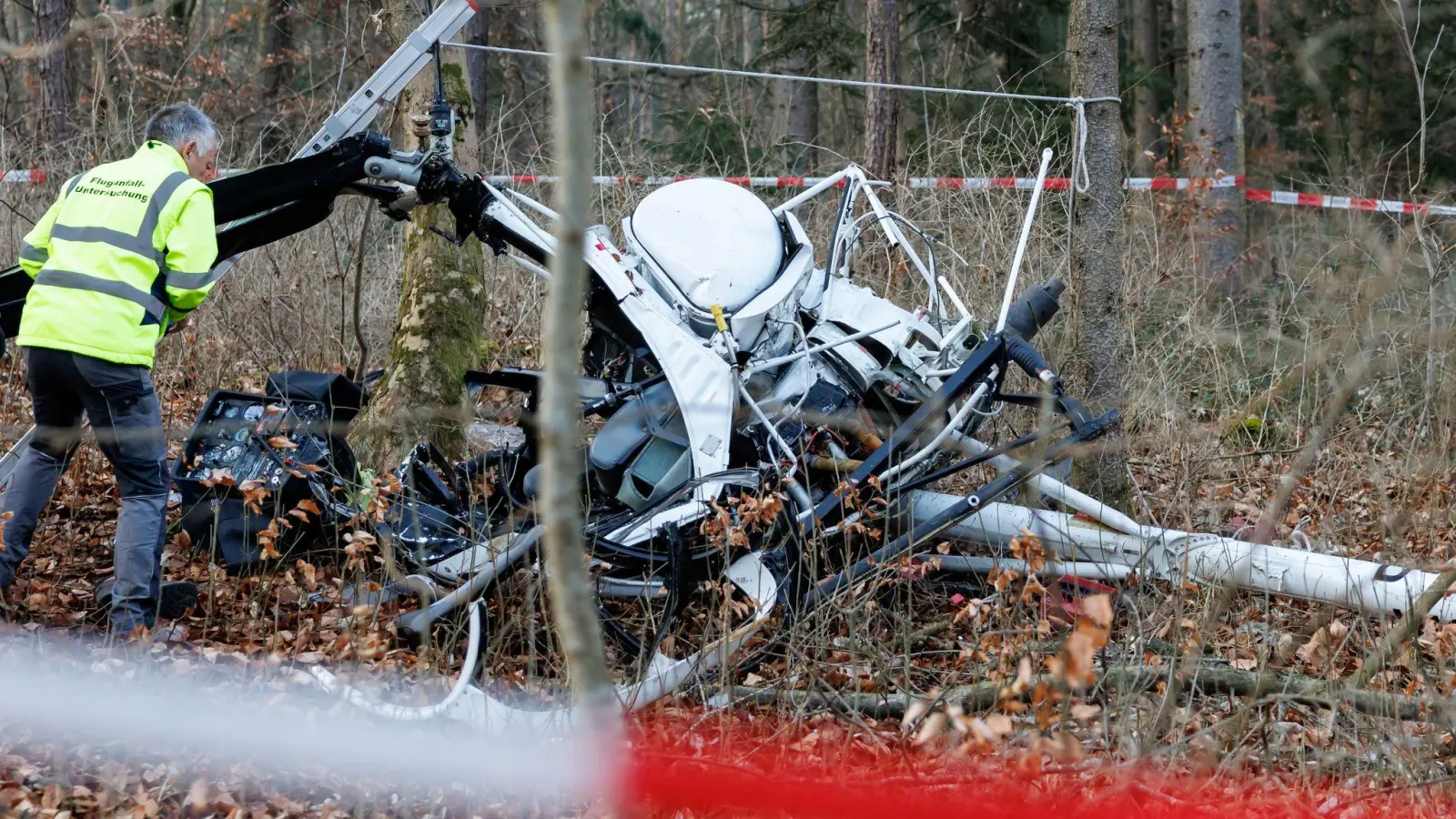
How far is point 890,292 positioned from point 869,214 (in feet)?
9.77

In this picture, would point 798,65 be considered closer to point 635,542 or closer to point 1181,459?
point 1181,459

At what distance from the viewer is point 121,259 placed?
4.84 m

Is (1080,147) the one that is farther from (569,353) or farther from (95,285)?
Answer: (569,353)

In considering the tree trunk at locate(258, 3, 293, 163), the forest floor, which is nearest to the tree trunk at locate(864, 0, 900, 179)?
the forest floor

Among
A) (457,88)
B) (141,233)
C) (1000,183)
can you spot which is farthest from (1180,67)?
(141,233)

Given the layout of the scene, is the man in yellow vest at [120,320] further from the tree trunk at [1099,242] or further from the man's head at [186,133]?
the tree trunk at [1099,242]

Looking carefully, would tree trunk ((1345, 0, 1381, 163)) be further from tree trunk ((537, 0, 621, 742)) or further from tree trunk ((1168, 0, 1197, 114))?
tree trunk ((537, 0, 621, 742))

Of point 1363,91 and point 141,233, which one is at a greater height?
point 1363,91

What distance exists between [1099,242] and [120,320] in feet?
13.9

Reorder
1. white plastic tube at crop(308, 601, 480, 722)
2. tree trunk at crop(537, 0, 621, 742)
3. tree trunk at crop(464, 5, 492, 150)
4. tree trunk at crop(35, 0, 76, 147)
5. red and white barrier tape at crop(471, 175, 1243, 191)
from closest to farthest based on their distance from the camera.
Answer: tree trunk at crop(537, 0, 621, 742)
white plastic tube at crop(308, 601, 480, 722)
red and white barrier tape at crop(471, 175, 1243, 191)
tree trunk at crop(35, 0, 76, 147)
tree trunk at crop(464, 5, 492, 150)

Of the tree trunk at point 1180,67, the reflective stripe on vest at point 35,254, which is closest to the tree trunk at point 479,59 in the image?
the tree trunk at point 1180,67

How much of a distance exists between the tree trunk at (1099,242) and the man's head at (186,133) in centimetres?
377

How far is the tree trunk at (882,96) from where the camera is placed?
11.1 metres

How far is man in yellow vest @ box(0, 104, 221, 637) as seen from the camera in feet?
15.8
